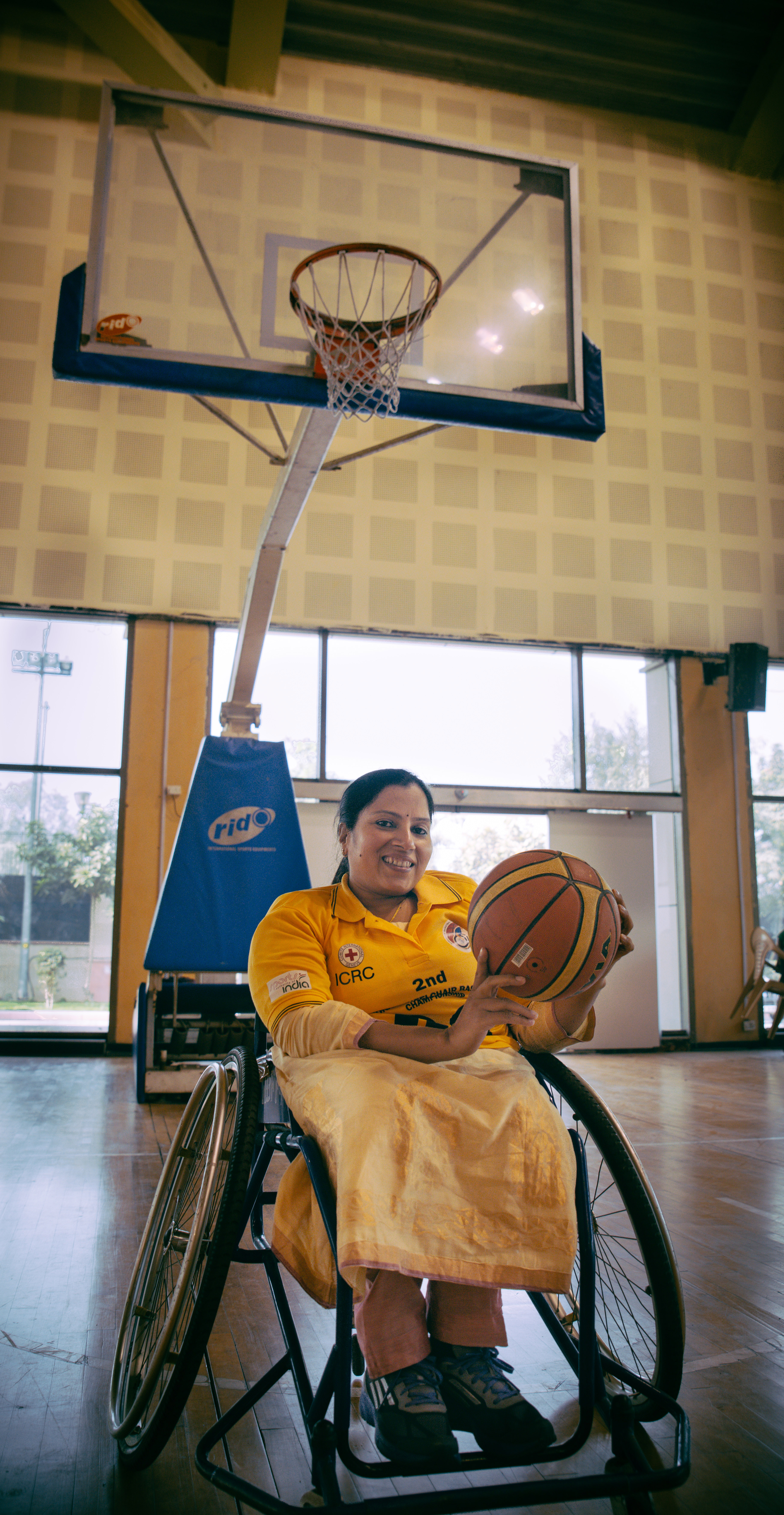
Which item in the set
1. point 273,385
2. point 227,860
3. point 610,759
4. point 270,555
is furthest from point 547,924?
point 610,759

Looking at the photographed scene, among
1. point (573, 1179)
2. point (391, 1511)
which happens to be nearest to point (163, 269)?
point (573, 1179)

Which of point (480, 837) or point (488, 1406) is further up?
point (480, 837)

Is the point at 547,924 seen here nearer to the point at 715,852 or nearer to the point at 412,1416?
the point at 412,1416

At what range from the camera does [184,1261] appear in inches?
53.1

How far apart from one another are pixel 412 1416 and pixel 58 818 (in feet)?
20.5

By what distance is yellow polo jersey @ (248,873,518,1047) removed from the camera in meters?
1.49

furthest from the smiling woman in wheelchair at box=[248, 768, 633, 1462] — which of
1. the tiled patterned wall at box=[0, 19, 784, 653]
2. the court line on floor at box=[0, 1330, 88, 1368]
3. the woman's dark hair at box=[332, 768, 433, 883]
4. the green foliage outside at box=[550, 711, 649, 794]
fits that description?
the green foliage outside at box=[550, 711, 649, 794]

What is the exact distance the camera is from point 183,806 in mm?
6711

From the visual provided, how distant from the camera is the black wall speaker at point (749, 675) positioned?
757cm

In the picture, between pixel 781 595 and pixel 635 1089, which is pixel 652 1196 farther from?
pixel 781 595

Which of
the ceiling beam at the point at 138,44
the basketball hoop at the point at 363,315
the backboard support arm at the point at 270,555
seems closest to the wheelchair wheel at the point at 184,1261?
the basketball hoop at the point at 363,315

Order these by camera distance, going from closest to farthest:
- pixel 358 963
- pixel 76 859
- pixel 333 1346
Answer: pixel 333 1346 → pixel 358 963 → pixel 76 859

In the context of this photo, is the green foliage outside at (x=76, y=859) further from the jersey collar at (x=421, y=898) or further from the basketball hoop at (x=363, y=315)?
the jersey collar at (x=421, y=898)

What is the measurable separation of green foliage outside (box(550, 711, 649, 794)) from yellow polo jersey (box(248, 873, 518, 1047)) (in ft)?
19.9
